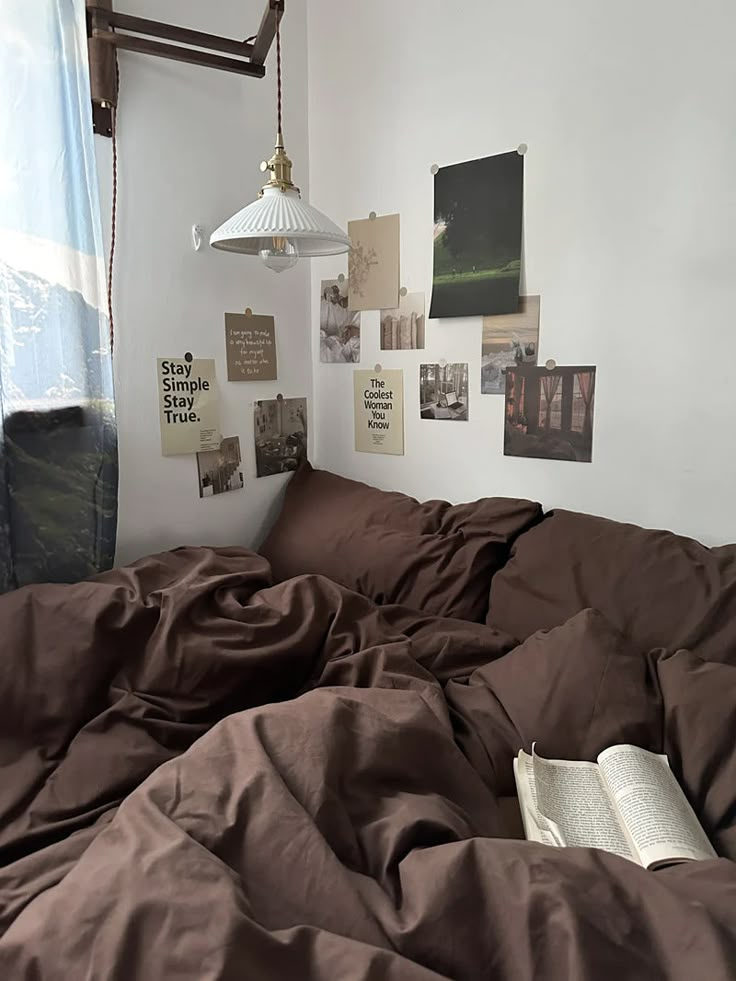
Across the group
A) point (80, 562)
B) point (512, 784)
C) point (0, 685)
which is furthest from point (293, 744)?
point (80, 562)

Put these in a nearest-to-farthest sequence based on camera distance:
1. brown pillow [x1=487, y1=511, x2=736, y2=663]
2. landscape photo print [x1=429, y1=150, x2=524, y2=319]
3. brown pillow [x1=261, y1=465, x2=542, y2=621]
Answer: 1. brown pillow [x1=487, y1=511, x2=736, y2=663]
2. brown pillow [x1=261, y1=465, x2=542, y2=621]
3. landscape photo print [x1=429, y1=150, x2=524, y2=319]

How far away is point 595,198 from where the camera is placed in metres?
1.43

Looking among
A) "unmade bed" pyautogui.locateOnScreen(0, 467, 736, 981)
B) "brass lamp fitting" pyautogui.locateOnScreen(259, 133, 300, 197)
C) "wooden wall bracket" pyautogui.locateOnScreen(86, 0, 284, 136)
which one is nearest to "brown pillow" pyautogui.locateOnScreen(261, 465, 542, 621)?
"unmade bed" pyautogui.locateOnScreen(0, 467, 736, 981)

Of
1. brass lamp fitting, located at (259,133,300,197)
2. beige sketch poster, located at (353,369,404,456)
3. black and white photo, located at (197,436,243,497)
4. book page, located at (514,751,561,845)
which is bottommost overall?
book page, located at (514,751,561,845)

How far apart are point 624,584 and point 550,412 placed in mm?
442

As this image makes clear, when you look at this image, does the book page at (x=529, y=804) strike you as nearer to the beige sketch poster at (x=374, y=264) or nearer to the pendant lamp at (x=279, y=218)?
the pendant lamp at (x=279, y=218)

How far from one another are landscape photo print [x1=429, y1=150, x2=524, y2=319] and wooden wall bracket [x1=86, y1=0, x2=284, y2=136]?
48 centimetres

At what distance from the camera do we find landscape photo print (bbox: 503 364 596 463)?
1.50 metres

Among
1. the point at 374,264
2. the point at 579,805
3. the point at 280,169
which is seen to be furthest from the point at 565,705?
the point at 374,264

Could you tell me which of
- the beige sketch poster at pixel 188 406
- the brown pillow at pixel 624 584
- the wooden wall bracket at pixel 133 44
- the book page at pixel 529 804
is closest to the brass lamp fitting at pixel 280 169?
the wooden wall bracket at pixel 133 44

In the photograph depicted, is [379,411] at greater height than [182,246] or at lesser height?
lesser

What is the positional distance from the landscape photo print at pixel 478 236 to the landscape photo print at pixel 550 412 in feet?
0.54

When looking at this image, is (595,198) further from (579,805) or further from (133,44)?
(579,805)

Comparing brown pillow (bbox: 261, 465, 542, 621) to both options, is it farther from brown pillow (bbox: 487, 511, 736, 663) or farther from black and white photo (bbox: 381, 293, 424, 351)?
black and white photo (bbox: 381, 293, 424, 351)
